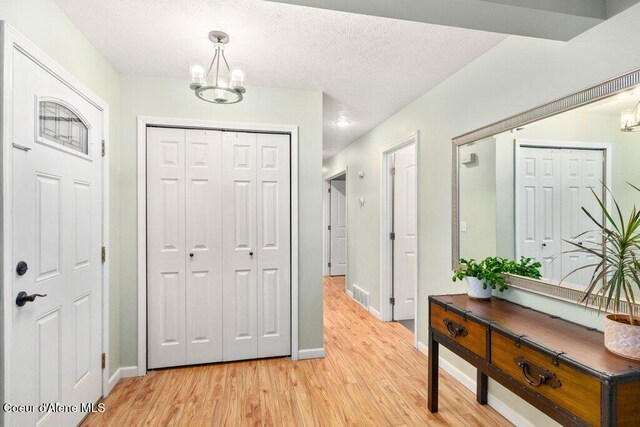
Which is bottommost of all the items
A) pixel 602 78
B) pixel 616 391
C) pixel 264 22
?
pixel 616 391

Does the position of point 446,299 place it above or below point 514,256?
below

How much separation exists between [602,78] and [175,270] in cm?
312

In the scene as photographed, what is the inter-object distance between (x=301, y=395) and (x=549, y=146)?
2351mm

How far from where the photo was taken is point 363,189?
472cm

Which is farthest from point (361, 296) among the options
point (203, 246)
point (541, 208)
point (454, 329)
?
point (541, 208)

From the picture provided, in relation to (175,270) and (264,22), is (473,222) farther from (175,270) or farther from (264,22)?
(175,270)

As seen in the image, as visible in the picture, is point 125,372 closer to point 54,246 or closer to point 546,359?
point 54,246

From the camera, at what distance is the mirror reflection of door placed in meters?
1.63

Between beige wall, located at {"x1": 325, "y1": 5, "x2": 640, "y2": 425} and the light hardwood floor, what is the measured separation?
37cm

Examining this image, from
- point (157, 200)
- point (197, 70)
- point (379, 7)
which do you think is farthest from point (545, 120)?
point (157, 200)

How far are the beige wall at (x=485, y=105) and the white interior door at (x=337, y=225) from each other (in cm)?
265

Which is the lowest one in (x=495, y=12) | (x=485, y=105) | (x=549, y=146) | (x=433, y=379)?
(x=433, y=379)

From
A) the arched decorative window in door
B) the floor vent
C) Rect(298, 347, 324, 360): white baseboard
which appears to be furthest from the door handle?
the floor vent

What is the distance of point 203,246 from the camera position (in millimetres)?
2795
